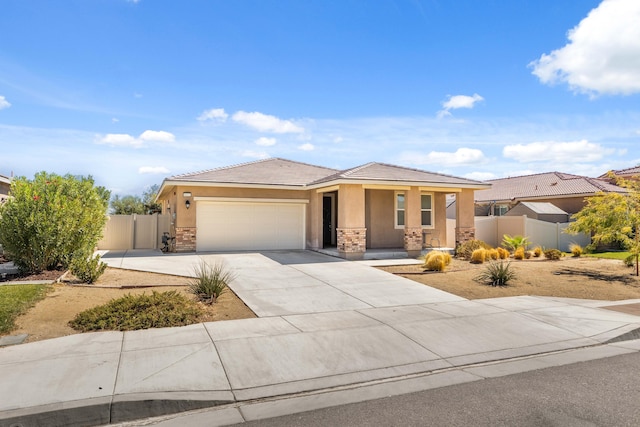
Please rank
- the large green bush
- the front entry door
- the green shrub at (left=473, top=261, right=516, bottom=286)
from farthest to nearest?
1. the front entry door
2. the green shrub at (left=473, top=261, right=516, bottom=286)
3. the large green bush

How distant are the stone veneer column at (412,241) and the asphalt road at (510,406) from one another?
454 inches

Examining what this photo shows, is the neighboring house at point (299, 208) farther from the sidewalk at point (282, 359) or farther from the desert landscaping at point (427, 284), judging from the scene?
the sidewalk at point (282, 359)

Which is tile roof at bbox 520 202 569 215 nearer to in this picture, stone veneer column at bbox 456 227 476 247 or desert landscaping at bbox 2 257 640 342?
stone veneer column at bbox 456 227 476 247

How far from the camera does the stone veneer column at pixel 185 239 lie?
17.8m

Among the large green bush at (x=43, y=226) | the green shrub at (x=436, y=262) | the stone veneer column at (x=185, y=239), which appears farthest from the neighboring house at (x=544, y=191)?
the large green bush at (x=43, y=226)

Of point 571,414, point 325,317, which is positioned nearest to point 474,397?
point 571,414

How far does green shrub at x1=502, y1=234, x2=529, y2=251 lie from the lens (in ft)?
61.9

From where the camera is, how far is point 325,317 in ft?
25.9

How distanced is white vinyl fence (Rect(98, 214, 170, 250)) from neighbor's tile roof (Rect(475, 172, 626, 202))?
66.1ft

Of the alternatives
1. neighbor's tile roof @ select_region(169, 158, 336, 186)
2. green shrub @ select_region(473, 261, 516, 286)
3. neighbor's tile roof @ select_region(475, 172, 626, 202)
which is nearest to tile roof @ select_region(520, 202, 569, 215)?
neighbor's tile roof @ select_region(475, 172, 626, 202)

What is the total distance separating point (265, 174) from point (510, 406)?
16.8 m

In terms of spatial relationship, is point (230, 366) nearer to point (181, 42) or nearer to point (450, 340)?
point (450, 340)

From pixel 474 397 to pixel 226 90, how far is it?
1483 cm

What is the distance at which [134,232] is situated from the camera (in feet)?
68.8
